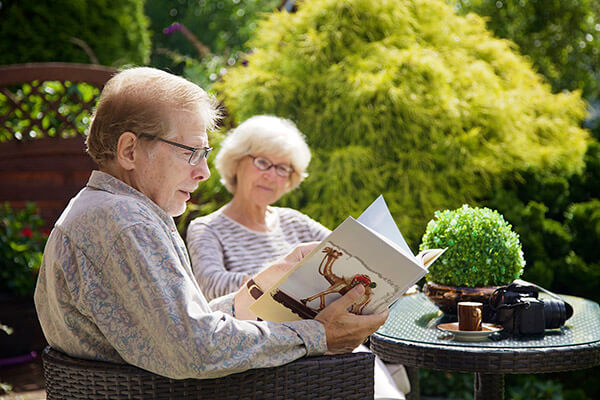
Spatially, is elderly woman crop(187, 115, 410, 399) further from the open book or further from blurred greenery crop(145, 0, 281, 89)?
blurred greenery crop(145, 0, 281, 89)

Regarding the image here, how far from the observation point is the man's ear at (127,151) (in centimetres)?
136

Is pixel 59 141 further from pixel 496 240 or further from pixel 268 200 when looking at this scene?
pixel 496 240

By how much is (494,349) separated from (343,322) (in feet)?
1.69

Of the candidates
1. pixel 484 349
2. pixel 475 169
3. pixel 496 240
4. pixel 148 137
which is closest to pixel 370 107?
pixel 475 169

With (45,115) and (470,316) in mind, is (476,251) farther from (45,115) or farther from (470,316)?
(45,115)

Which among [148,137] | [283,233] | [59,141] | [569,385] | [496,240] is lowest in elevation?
[569,385]

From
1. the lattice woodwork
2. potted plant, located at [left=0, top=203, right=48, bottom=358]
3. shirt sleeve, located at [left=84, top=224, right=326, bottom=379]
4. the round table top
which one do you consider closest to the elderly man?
shirt sleeve, located at [left=84, top=224, right=326, bottom=379]

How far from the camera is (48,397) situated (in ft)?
4.66

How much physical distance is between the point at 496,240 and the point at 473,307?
0.77 feet

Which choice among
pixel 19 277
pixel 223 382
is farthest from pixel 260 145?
pixel 19 277

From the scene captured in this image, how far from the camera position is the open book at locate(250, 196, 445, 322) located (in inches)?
52.6

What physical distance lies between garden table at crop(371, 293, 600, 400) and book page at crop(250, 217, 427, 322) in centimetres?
37

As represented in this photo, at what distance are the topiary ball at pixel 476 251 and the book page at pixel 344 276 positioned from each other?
1.85 feet

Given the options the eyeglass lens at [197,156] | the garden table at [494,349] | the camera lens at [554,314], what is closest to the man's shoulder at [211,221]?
the garden table at [494,349]
